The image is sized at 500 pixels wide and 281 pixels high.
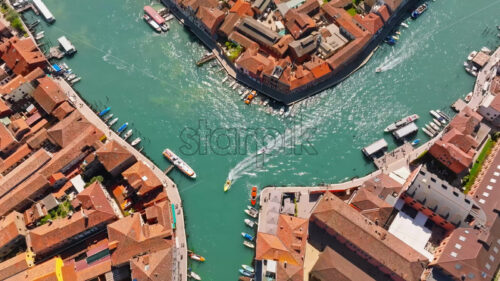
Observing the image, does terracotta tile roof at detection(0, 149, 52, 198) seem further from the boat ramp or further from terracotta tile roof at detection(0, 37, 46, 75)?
the boat ramp

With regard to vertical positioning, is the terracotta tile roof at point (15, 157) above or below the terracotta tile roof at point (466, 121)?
below

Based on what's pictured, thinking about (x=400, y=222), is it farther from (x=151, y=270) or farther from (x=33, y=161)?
(x=33, y=161)

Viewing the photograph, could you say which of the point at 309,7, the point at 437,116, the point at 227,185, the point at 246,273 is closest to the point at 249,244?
the point at 246,273

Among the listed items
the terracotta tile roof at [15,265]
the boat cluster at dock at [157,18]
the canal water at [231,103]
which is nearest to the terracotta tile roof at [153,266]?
the canal water at [231,103]

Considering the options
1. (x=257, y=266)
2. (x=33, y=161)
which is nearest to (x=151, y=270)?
(x=257, y=266)

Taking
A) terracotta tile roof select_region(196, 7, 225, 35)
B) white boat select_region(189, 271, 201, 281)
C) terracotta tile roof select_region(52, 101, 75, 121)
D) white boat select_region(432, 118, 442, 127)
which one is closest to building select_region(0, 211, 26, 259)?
terracotta tile roof select_region(52, 101, 75, 121)

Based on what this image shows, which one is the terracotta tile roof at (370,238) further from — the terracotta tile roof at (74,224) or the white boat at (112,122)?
the white boat at (112,122)

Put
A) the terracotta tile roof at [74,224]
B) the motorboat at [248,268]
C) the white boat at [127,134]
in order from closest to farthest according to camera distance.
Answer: the terracotta tile roof at [74,224] < the motorboat at [248,268] < the white boat at [127,134]
